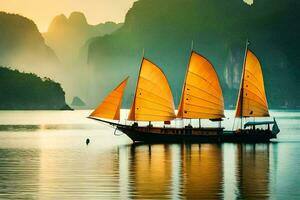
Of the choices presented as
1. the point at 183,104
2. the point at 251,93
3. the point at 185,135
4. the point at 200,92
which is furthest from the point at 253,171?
the point at 251,93

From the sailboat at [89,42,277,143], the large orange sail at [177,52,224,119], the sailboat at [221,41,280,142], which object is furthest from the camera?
the sailboat at [221,41,280,142]

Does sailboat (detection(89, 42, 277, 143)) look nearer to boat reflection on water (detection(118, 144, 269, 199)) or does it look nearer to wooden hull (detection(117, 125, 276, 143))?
wooden hull (detection(117, 125, 276, 143))

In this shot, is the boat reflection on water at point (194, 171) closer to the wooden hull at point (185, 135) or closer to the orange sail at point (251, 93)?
the wooden hull at point (185, 135)

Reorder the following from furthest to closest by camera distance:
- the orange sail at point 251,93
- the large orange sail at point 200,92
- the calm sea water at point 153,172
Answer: the orange sail at point 251,93
the large orange sail at point 200,92
the calm sea water at point 153,172

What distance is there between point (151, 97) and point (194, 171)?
3122 centimetres

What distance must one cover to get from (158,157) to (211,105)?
20.4 metres

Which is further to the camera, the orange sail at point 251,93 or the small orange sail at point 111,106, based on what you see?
the orange sail at point 251,93

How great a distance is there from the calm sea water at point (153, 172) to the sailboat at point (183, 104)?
307 centimetres

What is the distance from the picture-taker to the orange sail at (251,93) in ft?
281

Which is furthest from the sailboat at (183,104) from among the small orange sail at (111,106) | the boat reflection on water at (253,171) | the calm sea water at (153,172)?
the boat reflection on water at (253,171)

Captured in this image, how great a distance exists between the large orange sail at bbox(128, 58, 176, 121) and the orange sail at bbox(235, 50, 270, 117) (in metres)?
8.69

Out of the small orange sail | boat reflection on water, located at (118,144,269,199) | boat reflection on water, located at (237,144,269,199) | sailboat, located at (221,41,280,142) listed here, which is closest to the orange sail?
sailboat, located at (221,41,280,142)

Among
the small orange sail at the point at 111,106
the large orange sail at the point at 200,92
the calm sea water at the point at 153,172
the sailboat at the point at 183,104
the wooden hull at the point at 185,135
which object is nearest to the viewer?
the calm sea water at the point at 153,172

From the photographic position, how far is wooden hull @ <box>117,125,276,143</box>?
8331cm
